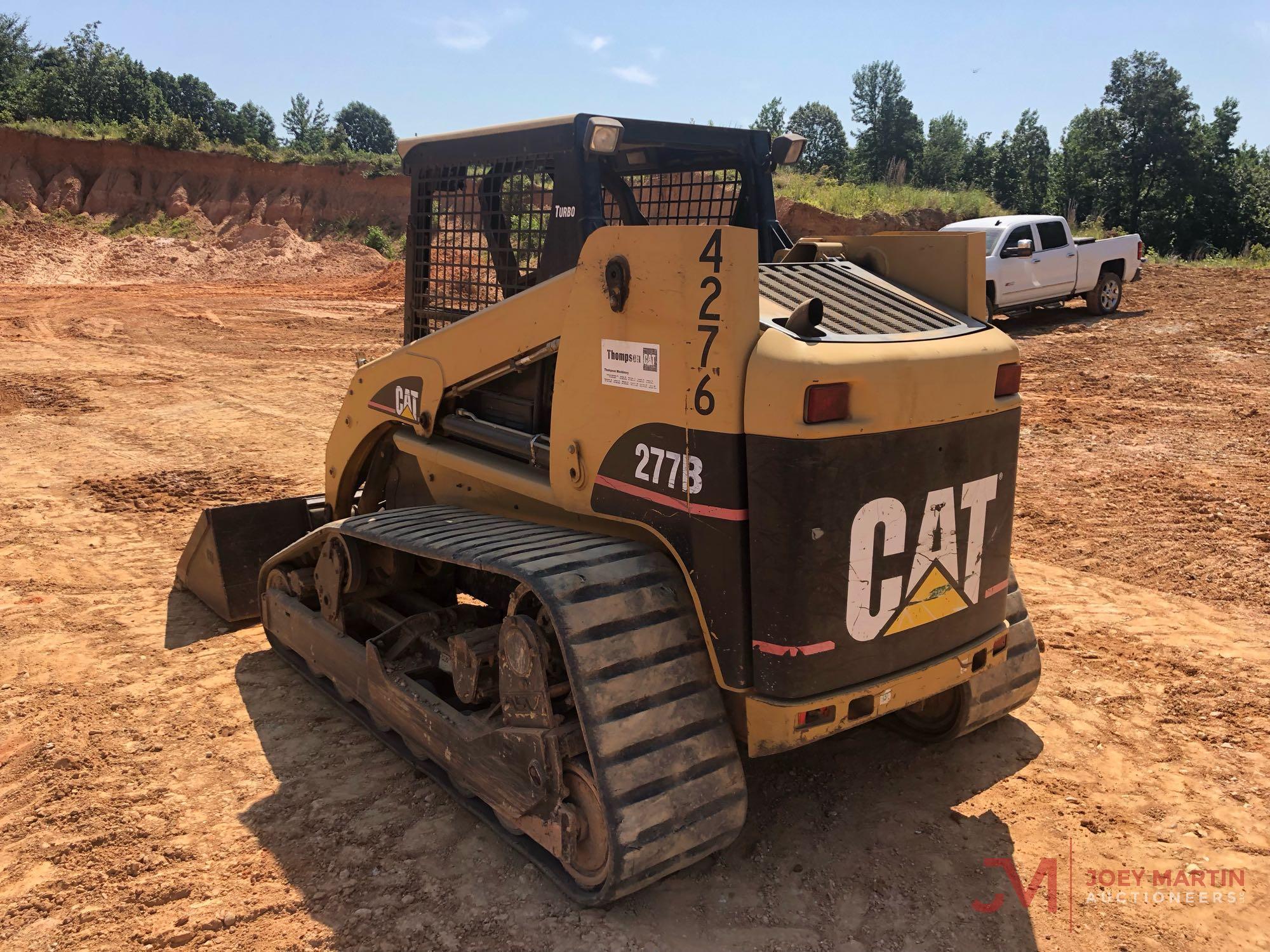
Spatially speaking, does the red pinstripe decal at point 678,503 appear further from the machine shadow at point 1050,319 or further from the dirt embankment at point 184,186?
the dirt embankment at point 184,186

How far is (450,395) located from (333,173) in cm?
3047

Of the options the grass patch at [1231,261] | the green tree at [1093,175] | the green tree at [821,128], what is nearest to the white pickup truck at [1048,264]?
the grass patch at [1231,261]

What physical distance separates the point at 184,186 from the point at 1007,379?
3219 cm

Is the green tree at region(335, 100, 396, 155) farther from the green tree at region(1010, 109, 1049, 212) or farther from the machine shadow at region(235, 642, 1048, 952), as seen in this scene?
the machine shadow at region(235, 642, 1048, 952)

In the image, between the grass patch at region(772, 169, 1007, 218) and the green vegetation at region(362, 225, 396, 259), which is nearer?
the grass patch at region(772, 169, 1007, 218)

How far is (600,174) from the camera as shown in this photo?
3.84 meters

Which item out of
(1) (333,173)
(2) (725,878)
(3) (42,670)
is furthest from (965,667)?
(1) (333,173)

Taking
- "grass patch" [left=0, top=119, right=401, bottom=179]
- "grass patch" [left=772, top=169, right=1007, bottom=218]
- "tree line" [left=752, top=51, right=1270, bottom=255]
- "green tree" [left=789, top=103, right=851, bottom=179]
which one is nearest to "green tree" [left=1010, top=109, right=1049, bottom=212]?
"tree line" [left=752, top=51, right=1270, bottom=255]

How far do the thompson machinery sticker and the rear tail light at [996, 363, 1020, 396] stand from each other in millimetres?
1167

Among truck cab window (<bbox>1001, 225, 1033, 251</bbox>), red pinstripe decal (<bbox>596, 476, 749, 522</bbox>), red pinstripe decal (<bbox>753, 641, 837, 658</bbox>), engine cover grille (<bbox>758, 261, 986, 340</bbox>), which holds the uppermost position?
truck cab window (<bbox>1001, 225, 1033, 251</bbox>)

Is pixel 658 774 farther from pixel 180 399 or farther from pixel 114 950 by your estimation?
pixel 180 399

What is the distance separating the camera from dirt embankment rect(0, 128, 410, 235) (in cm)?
2870

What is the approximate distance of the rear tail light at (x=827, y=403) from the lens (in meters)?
2.82

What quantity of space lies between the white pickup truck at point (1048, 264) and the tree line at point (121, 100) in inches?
985
